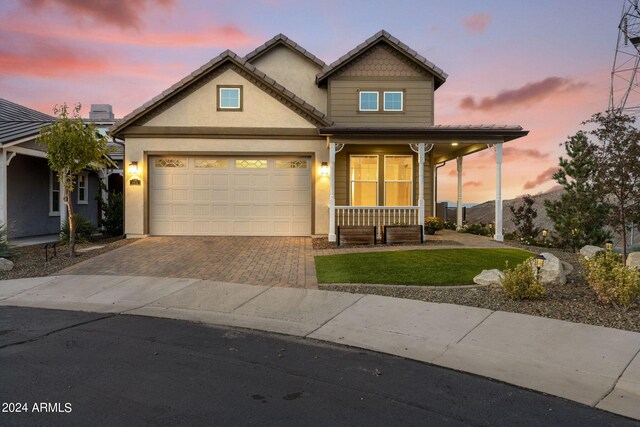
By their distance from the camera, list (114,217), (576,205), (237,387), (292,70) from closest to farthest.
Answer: (237,387) → (576,205) → (114,217) → (292,70)

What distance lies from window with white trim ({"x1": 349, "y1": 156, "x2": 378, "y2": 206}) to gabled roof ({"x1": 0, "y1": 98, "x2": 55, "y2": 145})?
11792 millimetres

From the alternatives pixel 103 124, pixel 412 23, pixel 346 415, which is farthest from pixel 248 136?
pixel 103 124

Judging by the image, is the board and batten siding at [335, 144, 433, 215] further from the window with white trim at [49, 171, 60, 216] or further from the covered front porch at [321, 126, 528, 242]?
the window with white trim at [49, 171, 60, 216]

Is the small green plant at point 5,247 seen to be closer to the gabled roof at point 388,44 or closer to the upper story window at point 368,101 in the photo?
the gabled roof at point 388,44

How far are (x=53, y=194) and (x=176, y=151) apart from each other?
7.24m

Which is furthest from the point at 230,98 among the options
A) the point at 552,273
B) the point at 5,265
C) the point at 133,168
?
the point at 552,273

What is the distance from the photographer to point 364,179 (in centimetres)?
1789

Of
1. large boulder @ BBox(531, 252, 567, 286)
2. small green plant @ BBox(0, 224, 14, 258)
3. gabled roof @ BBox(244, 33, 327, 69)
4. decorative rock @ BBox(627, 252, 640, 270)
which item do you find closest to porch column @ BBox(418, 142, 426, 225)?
gabled roof @ BBox(244, 33, 327, 69)

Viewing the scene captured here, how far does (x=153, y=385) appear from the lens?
437cm

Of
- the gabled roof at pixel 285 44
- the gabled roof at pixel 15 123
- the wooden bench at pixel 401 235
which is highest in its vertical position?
the gabled roof at pixel 285 44

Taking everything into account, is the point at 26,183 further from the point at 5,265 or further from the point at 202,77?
the point at 202,77

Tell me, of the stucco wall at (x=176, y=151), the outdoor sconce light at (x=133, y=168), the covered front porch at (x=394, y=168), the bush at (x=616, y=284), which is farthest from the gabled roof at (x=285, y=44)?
the bush at (x=616, y=284)

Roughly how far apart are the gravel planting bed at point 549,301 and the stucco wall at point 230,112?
8.84 metres

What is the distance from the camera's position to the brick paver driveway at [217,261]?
981 centimetres
